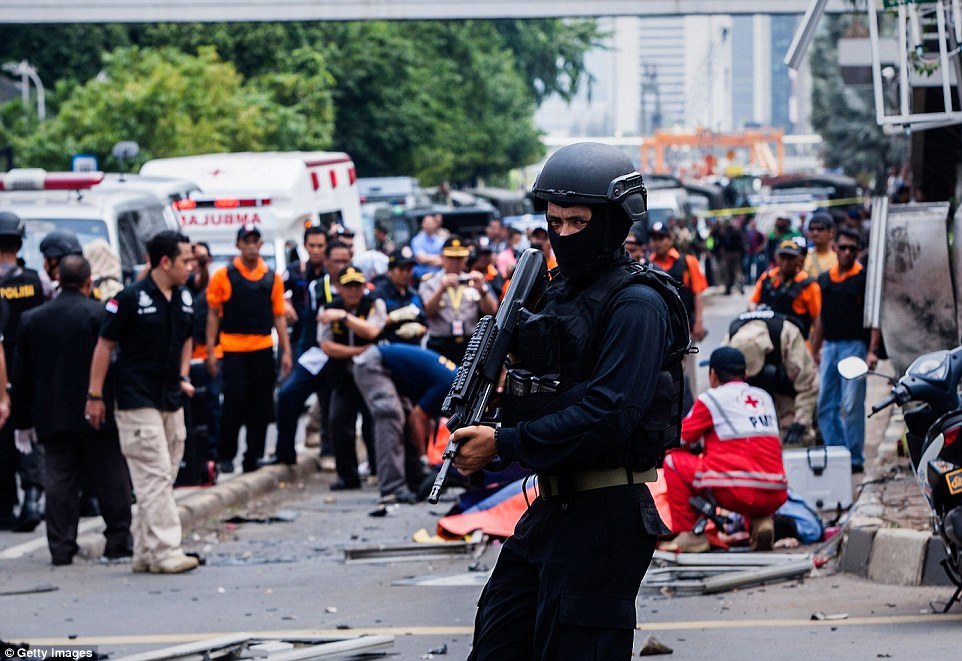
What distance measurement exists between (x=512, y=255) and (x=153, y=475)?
10.1 metres

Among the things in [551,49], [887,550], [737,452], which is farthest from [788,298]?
[551,49]

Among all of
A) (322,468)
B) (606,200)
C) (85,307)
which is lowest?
(322,468)

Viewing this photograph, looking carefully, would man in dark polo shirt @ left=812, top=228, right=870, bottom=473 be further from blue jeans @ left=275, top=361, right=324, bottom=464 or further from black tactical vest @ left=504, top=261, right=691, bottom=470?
black tactical vest @ left=504, top=261, right=691, bottom=470

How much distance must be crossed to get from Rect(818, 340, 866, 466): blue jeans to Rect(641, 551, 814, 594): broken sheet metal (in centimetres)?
298

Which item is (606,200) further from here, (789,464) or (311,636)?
(789,464)

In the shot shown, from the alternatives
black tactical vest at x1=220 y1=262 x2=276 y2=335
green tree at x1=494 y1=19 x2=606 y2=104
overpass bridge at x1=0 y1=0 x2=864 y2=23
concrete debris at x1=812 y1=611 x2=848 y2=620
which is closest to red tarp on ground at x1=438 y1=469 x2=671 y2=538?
concrete debris at x1=812 y1=611 x2=848 y2=620

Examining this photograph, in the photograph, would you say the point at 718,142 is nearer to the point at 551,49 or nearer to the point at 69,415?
the point at 551,49

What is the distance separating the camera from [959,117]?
10.6 meters

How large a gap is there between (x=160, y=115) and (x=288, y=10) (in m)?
7.22

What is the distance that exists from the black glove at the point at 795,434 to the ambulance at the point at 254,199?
6.81m

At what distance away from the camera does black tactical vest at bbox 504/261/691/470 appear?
4.18 m

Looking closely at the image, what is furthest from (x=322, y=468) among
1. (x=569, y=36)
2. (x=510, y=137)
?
(x=569, y=36)

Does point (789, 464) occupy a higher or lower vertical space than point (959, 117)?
lower

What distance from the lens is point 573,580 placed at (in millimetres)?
4133
